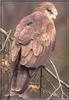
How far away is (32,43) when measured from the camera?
463cm

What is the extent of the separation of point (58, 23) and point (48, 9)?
12cm

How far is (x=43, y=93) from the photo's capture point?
15.4 ft

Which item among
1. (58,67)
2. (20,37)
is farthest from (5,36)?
(58,67)

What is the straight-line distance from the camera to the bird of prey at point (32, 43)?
15.1 ft

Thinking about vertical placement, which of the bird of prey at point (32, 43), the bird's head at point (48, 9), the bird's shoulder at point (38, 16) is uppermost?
the bird's head at point (48, 9)

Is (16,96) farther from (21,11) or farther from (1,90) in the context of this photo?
(21,11)

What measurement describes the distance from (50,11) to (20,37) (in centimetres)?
25

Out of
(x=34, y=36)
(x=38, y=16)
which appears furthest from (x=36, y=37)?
(x=38, y=16)

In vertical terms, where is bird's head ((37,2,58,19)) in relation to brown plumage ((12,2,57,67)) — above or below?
above

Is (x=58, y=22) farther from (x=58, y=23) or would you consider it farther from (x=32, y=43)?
(x=32, y=43)

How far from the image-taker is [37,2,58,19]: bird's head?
465 centimetres

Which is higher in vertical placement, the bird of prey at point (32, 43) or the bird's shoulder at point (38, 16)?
the bird's shoulder at point (38, 16)

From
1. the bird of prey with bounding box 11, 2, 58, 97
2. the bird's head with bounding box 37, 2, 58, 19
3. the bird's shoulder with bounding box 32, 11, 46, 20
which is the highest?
the bird's head with bounding box 37, 2, 58, 19

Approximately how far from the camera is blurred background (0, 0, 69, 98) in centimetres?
469
